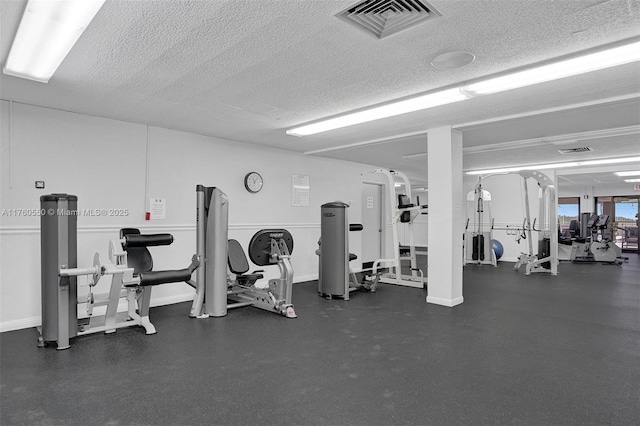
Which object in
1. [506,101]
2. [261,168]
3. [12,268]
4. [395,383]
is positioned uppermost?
[506,101]

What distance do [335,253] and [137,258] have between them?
257 centimetres

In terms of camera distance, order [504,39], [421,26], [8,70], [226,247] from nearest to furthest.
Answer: [421,26] → [504,39] → [8,70] → [226,247]

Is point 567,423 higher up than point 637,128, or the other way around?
point 637,128

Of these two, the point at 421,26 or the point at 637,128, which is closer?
the point at 421,26

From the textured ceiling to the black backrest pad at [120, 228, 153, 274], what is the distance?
1.35 m

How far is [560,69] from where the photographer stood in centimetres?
276

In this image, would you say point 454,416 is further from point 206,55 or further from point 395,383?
point 206,55

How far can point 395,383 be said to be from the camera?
254 centimetres

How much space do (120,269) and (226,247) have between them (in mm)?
1170

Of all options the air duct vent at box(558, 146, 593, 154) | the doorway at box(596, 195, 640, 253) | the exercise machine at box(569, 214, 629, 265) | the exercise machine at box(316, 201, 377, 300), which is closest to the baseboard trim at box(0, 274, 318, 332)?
the exercise machine at box(316, 201, 377, 300)

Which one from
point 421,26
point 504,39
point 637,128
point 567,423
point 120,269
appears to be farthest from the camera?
point 637,128


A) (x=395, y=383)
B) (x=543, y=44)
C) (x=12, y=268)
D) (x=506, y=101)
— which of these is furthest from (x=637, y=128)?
(x=12, y=268)

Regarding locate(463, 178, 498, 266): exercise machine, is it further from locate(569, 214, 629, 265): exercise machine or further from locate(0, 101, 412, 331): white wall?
locate(0, 101, 412, 331): white wall

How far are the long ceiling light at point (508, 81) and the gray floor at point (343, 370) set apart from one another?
2.26 metres
